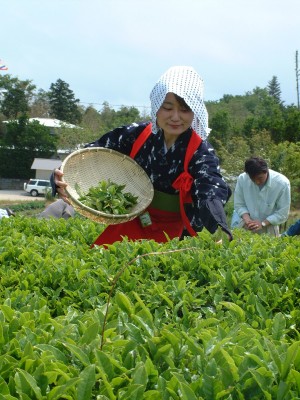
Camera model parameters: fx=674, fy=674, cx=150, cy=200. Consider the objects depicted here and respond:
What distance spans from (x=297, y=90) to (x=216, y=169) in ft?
160

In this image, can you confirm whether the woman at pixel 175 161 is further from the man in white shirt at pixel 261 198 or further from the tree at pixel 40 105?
the tree at pixel 40 105

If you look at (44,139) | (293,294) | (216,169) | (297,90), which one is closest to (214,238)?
(216,169)

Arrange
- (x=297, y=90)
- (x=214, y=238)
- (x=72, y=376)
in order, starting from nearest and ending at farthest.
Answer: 1. (x=72, y=376)
2. (x=214, y=238)
3. (x=297, y=90)

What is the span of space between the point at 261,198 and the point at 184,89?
11.8ft

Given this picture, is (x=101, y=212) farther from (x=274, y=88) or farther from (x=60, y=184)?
(x=274, y=88)

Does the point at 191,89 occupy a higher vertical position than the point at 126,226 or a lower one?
higher

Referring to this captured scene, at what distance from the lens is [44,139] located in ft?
151

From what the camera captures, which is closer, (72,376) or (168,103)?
(72,376)

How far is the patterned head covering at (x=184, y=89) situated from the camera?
3.41 metres

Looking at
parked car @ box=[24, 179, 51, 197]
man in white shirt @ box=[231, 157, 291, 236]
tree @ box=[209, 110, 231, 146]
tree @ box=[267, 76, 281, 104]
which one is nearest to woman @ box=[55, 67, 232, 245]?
man in white shirt @ box=[231, 157, 291, 236]

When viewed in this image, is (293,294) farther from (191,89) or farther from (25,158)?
(25,158)

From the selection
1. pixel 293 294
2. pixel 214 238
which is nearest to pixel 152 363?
pixel 293 294

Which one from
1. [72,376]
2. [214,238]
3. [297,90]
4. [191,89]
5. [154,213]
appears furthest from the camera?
[297,90]

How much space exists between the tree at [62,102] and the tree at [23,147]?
20.5 m
